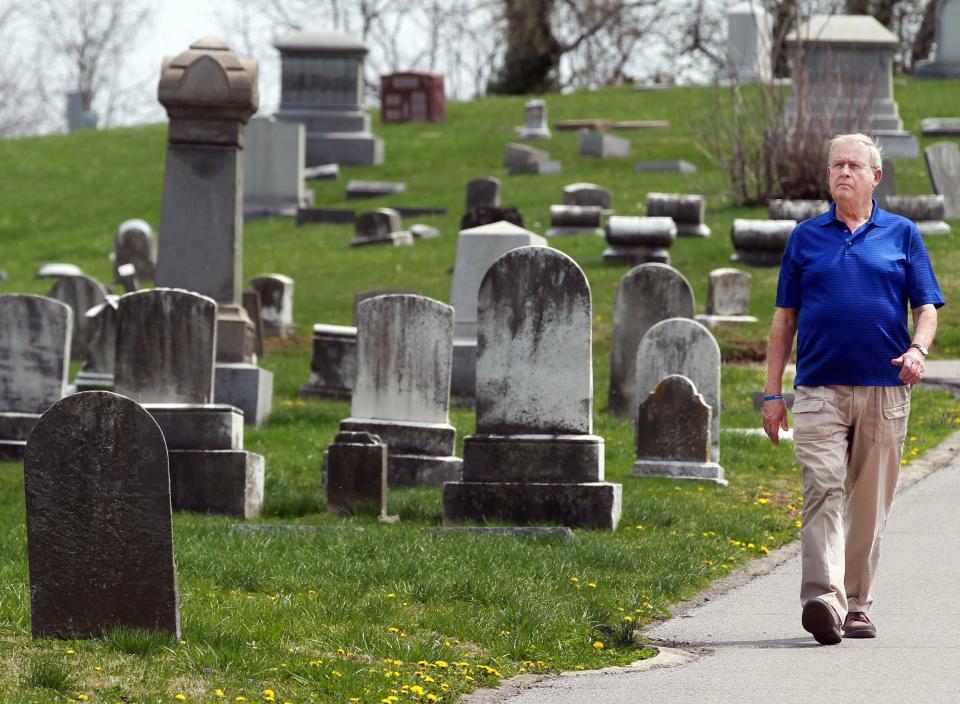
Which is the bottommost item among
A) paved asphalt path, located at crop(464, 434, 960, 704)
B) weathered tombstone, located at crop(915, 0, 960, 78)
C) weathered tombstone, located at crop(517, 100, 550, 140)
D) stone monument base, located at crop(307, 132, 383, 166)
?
paved asphalt path, located at crop(464, 434, 960, 704)

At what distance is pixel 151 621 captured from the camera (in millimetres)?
6789

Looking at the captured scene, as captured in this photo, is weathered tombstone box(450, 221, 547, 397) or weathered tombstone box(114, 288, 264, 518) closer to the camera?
weathered tombstone box(114, 288, 264, 518)

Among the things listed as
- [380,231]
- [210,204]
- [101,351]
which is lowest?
[101,351]

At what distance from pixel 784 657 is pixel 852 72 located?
83.6ft

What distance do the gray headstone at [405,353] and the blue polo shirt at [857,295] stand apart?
5122 millimetres

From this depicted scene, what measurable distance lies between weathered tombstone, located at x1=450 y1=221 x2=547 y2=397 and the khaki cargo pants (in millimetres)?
8349

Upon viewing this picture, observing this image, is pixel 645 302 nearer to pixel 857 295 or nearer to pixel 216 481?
pixel 216 481

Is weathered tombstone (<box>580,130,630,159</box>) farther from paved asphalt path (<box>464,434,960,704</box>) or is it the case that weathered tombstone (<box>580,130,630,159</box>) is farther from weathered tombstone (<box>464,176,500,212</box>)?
paved asphalt path (<box>464,434,960,704</box>)

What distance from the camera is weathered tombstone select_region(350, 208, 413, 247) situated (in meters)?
28.6

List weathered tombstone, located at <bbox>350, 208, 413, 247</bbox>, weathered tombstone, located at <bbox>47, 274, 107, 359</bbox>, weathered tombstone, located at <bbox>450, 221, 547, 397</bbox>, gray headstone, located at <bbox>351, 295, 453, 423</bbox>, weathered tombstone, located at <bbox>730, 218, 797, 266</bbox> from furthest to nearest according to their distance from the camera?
1. weathered tombstone, located at <bbox>350, 208, 413, 247</bbox>
2. weathered tombstone, located at <bbox>730, 218, 797, 266</bbox>
3. weathered tombstone, located at <bbox>47, 274, 107, 359</bbox>
4. weathered tombstone, located at <bbox>450, 221, 547, 397</bbox>
5. gray headstone, located at <bbox>351, 295, 453, 423</bbox>

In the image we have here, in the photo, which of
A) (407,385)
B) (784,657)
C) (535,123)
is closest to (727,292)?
(407,385)

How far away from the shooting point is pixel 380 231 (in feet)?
94.3

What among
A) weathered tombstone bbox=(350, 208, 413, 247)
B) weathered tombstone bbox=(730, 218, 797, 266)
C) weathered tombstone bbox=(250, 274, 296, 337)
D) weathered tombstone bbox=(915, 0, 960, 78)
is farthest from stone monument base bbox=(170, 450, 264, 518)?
weathered tombstone bbox=(915, 0, 960, 78)

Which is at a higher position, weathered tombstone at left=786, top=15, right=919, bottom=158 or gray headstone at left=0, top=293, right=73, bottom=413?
weathered tombstone at left=786, top=15, right=919, bottom=158
